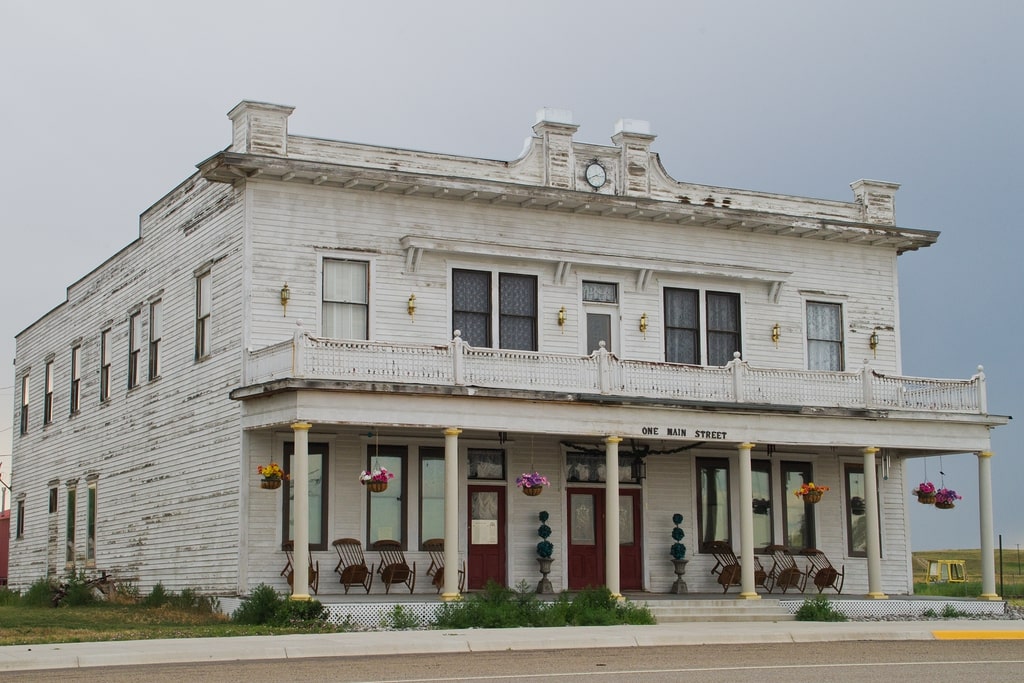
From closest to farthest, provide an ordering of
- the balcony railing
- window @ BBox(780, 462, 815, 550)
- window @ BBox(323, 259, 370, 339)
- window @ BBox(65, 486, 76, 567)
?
the balcony railing < window @ BBox(323, 259, 370, 339) < window @ BBox(780, 462, 815, 550) < window @ BBox(65, 486, 76, 567)

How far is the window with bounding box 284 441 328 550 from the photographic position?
1040 inches

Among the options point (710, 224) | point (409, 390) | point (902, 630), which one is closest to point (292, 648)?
point (409, 390)

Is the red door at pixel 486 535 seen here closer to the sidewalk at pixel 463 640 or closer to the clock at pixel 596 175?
the sidewalk at pixel 463 640

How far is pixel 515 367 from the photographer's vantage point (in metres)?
25.9

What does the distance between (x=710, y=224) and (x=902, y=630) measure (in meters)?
10.3

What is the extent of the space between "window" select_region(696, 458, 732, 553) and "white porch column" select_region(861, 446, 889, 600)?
10.2 feet

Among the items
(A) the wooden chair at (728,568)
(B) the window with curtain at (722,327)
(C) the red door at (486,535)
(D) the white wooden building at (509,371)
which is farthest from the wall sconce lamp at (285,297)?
(A) the wooden chair at (728,568)

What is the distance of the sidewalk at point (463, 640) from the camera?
57.8 ft

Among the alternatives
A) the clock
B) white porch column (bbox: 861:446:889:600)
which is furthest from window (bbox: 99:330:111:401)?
white porch column (bbox: 861:446:889:600)

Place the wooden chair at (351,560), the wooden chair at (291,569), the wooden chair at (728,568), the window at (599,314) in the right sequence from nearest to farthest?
the wooden chair at (291,569) → the wooden chair at (351,560) → the wooden chair at (728,568) → the window at (599,314)

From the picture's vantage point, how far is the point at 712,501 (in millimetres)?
30359

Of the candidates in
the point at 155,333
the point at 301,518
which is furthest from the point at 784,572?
the point at 155,333

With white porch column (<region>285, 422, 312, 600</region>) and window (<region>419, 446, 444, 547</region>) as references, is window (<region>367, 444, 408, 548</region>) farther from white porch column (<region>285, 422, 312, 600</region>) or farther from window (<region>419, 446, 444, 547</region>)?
white porch column (<region>285, 422, 312, 600</region>)

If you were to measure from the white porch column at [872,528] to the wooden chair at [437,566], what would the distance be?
8.01m
